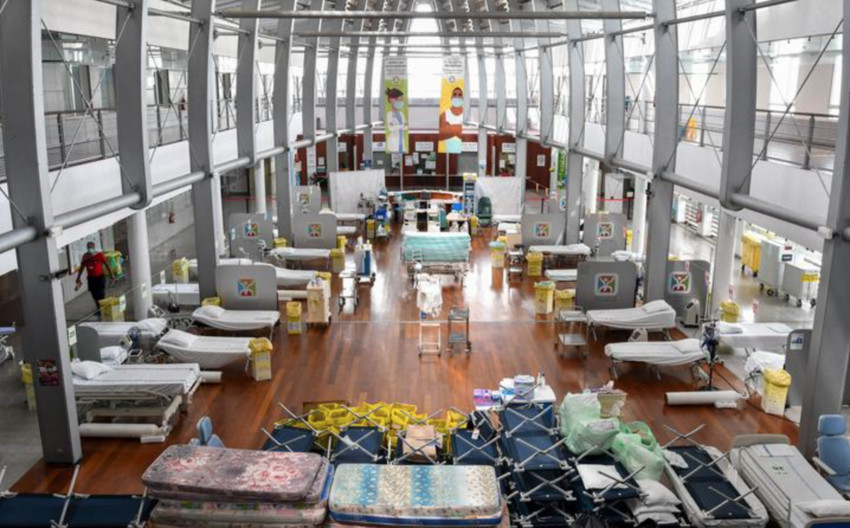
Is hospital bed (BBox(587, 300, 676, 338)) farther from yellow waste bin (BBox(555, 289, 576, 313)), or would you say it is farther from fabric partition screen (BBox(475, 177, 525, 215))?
fabric partition screen (BBox(475, 177, 525, 215))

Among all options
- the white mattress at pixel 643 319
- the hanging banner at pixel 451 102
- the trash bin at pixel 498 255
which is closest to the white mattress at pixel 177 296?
the trash bin at pixel 498 255

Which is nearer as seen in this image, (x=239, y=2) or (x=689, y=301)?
(x=689, y=301)

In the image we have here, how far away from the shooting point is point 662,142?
1271 centimetres

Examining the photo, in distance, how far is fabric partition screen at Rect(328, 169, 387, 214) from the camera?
78.8ft

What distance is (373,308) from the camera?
48.3 ft

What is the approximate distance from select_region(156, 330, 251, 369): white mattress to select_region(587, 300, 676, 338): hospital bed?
19.9ft

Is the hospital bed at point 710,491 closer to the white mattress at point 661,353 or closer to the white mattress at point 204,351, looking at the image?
the white mattress at point 661,353

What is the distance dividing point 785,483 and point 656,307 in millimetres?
5870


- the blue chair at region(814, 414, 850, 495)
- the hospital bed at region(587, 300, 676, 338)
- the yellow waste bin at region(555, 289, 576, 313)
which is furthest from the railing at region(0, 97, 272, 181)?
the blue chair at region(814, 414, 850, 495)

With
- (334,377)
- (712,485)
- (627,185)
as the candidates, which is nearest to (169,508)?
(712,485)

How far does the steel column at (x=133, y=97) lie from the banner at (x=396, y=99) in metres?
15.5

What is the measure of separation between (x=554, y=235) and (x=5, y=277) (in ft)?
44.4

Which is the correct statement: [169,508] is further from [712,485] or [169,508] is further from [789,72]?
[789,72]

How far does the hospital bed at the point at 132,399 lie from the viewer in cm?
898
